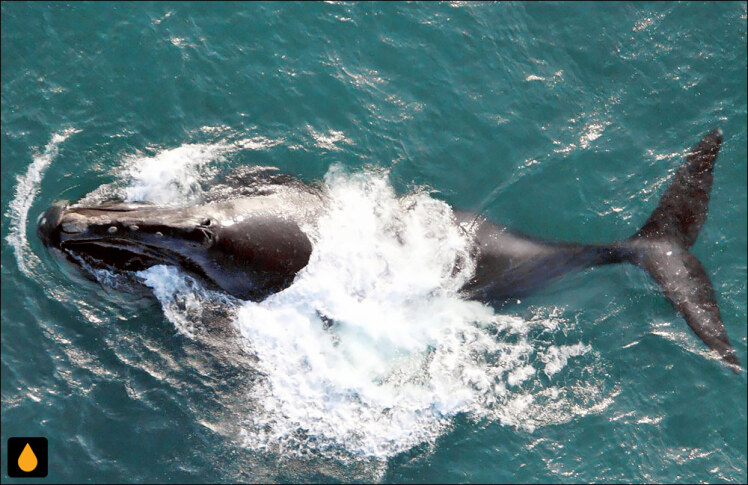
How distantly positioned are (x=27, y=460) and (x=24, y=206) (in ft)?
16.8

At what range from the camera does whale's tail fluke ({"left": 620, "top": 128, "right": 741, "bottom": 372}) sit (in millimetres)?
13273

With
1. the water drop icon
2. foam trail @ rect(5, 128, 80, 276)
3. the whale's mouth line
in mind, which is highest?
foam trail @ rect(5, 128, 80, 276)

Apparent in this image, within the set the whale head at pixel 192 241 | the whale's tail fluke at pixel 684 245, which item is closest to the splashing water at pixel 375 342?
the whale head at pixel 192 241

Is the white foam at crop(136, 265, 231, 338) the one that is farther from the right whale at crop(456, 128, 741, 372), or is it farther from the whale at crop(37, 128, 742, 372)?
the right whale at crop(456, 128, 741, 372)

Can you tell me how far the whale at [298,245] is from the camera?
33.9 ft

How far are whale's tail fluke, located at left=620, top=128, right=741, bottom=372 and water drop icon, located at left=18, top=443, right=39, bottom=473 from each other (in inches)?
508

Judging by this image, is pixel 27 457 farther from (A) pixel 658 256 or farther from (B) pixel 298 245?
(A) pixel 658 256

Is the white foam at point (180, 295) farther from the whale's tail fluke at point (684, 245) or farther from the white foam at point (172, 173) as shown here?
the whale's tail fluke at point (684, 245)

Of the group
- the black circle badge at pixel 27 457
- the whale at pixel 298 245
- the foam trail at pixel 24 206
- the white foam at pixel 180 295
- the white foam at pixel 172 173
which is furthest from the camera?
the foam trail at pixel 24 206

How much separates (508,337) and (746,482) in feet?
17.8

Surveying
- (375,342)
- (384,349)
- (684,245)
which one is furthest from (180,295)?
(684,245)

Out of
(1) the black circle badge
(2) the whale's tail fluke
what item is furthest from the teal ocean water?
(2) the whale's tail fluke

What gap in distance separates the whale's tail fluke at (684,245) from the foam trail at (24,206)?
1248 cm

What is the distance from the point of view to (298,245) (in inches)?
471
